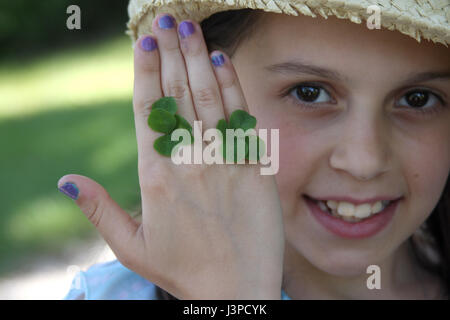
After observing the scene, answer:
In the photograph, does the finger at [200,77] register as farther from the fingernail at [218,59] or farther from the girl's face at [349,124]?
the girl's face at [349,124]

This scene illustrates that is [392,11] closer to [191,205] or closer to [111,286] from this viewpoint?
[191,205]

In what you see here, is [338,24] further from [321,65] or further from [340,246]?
[340,246]

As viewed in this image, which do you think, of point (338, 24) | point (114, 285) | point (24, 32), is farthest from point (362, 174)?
point (24, 32)

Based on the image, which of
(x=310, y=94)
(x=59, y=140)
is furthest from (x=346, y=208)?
(x=59, y=140)

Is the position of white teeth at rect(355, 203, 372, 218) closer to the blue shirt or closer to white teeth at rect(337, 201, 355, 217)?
white teeth at rect(337, 201, 355, 217)

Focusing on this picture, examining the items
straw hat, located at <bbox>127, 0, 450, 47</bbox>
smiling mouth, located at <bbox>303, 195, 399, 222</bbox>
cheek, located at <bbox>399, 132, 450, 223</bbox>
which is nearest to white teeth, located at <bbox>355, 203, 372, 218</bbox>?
smiling mouth, located at <bbox>303, 195, 399, 222</bbox>
